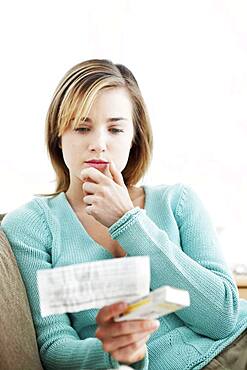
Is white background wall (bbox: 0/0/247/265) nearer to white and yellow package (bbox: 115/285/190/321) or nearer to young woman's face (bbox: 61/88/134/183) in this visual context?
young woman's face (bbox: 61/88/134/183)

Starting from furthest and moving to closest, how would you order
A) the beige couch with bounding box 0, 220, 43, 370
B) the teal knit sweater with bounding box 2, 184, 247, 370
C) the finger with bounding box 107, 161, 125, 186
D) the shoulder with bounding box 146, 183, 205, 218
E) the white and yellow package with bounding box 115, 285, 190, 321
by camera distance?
the shoulder with bounding box 146, 183, 205, 218
the finger with bounding box 107, 161, 125, 186
the teal knit sweater with bounding box 2, 184, 247, 370
the beige couch with bounding box 0, 220, 43, 370
the white and yellow package with bounding box 115, 285, 190, 321

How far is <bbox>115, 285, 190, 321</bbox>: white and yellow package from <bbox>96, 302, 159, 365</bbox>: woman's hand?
0.08ft

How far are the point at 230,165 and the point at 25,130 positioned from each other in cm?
79

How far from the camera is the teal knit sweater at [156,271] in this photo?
1548 millimetres

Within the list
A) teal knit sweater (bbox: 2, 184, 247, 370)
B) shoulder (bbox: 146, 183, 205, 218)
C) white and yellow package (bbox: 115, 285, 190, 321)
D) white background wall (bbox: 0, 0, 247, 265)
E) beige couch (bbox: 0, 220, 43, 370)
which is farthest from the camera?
white background wall (bbox: 0, 0, 247, 265)

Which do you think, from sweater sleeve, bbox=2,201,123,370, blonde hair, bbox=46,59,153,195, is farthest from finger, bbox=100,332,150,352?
blonde hair, bbox=46,59,153,195

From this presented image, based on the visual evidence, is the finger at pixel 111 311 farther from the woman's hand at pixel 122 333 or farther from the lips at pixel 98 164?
the lips at pixel 98 164

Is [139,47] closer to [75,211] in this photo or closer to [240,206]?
[240,206]

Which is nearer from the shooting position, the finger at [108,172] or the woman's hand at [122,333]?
the woman's hand at [122,333]

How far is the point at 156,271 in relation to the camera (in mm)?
1570

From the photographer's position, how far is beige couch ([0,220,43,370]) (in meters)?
1.37

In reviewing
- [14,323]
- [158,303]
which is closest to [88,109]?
[14,323]

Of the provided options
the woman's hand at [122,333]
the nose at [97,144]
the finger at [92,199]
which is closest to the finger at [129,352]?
the woman's hand at [122,333]

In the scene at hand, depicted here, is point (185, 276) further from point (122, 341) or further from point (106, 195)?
point (122, 341)
